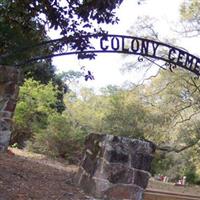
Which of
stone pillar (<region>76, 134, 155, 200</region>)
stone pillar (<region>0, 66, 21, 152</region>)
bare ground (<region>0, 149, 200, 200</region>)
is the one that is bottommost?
bare ground (<region>0, 149, 200, 200</region>)

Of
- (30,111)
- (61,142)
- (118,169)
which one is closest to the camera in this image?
(118,169)

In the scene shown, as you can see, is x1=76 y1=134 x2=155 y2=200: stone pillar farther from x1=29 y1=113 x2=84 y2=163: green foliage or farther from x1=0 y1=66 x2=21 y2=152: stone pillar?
x1=29 y1=113 x2=84 y2=163: green foliage

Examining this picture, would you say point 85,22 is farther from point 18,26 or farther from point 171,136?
point 171,136

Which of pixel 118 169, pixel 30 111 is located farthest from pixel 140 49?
pixel 30 111

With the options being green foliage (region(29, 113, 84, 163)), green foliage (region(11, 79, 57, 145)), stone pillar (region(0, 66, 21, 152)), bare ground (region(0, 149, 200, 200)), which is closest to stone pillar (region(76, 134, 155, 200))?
bare ground (region(0, 149, 200, 200))

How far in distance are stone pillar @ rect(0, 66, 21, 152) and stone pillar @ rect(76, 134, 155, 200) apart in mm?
1519

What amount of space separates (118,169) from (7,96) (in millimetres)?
2089

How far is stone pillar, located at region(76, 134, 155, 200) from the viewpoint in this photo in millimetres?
5906

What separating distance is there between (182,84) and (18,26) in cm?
1282

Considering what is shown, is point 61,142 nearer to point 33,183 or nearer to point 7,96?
point 7,96

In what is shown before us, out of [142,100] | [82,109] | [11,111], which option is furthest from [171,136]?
[11,111]

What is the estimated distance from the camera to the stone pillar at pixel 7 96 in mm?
6484

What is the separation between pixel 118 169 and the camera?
19.6ft

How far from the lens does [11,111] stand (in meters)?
7.18
